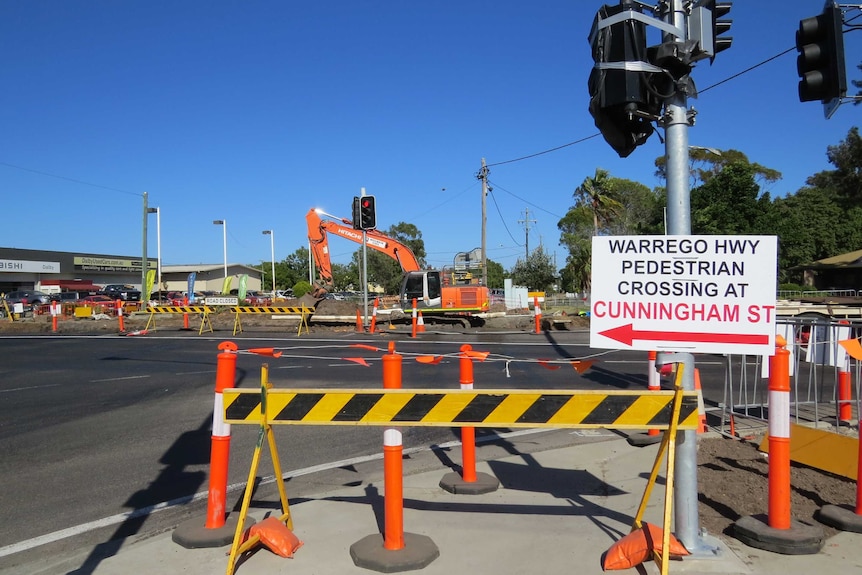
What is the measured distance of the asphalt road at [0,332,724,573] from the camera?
213 inches

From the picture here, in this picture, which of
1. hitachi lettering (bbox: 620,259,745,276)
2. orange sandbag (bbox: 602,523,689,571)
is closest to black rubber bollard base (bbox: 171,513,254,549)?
orange sandbag (bbox: 602,523,689,571)

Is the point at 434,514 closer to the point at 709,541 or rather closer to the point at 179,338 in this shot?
the point at 709,541

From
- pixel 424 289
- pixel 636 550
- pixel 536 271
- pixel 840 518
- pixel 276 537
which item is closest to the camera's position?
pixel 636 550

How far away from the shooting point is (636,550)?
156 inches

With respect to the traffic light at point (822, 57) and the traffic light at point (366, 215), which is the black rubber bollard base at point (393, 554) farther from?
the traffic light at point (366, 215)

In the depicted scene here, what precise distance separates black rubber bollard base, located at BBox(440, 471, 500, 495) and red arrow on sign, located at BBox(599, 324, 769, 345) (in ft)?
6.46

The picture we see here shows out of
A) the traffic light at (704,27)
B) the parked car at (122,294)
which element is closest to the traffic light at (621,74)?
the traffic light at (704,27)

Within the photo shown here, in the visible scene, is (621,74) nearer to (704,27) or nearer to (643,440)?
(704,27)

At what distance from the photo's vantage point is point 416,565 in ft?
13.1

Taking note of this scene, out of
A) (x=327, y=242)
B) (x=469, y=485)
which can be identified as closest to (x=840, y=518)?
(x=469, y=485)

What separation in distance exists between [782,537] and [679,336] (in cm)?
151

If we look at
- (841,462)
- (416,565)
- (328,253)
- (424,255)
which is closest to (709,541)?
(416,565)

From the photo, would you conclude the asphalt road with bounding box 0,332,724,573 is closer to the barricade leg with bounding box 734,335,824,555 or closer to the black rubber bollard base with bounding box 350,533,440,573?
the black rubber bollard base with bounding box 350,533,440,573

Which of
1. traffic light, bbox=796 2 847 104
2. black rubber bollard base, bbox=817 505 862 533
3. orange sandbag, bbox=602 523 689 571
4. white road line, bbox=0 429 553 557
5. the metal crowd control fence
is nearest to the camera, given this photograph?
orange sandbag, bbox=602 523 689 571
